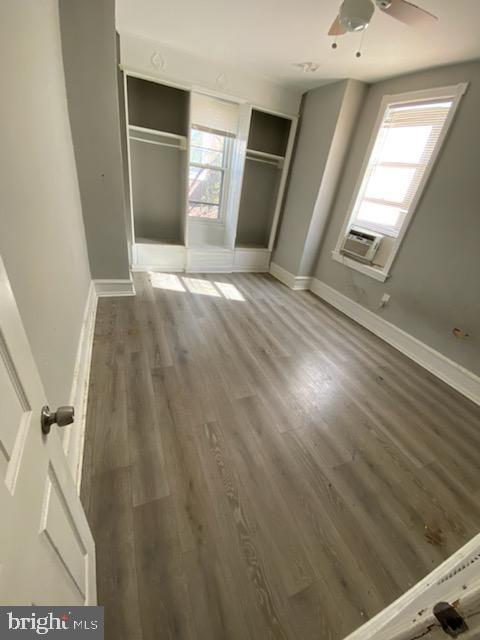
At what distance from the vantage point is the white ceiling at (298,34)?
5.85 ft

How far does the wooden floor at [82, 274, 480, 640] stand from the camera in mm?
999

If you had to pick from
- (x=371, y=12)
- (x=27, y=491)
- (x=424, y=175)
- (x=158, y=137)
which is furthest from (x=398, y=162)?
(x=27, y=491)

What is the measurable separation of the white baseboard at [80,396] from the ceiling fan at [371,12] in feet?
8.45

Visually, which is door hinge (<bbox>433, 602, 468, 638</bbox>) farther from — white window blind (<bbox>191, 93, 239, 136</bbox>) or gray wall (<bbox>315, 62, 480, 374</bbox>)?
white window blind (<bbox>191, 93, 239, 136</bbox>)

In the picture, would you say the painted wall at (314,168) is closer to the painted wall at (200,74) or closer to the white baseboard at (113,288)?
the painted wall at (200,74)

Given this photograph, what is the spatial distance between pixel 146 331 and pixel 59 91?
6.08 feet

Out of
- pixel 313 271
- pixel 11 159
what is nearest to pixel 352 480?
pixel 11 159

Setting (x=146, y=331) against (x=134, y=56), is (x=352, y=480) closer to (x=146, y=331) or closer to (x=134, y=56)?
(x=146, y=331)

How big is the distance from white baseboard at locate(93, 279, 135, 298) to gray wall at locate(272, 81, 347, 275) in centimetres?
236

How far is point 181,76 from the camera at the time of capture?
2.88 meters

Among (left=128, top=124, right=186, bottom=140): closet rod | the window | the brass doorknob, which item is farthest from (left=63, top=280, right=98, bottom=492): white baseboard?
the window

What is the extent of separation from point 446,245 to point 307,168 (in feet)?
6.70

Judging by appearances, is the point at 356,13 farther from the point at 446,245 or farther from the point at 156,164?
the point at 156,164

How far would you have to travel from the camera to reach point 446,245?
7.96 feet
